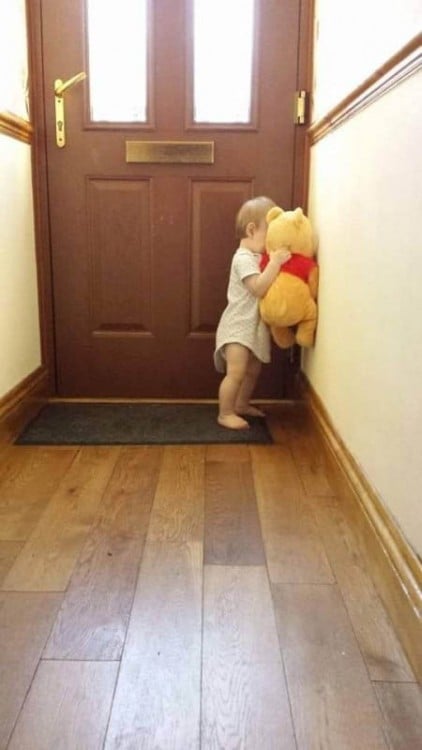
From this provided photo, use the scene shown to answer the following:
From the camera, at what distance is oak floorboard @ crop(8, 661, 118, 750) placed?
952 mm

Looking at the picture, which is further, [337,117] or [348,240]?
[337,117]

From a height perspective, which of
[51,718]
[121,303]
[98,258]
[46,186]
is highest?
[46,186]

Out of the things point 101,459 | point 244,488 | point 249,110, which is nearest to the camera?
point 244,488

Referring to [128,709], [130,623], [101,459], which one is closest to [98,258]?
[101,459]

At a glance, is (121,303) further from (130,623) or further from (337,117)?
(130,623)

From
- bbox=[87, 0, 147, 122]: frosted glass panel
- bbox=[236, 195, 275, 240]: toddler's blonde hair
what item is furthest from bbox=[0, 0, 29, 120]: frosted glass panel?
bbox=[236, 195, 275, 240]: toddler's blonde hair

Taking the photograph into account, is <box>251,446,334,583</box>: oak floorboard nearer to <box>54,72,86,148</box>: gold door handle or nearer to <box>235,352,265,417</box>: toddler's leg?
<box>235,352,265,417</box>: toddler's leg

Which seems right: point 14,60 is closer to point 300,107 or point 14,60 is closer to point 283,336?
point 300,107

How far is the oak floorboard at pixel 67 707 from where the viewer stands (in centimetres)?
95

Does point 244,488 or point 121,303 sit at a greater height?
point 121,303

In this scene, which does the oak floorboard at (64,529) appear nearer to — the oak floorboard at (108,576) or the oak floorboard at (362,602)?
the oak floorboard at (108,576)

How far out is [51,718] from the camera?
0.99 meters

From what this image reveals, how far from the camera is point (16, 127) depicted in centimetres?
218

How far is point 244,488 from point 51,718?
2.94ft
